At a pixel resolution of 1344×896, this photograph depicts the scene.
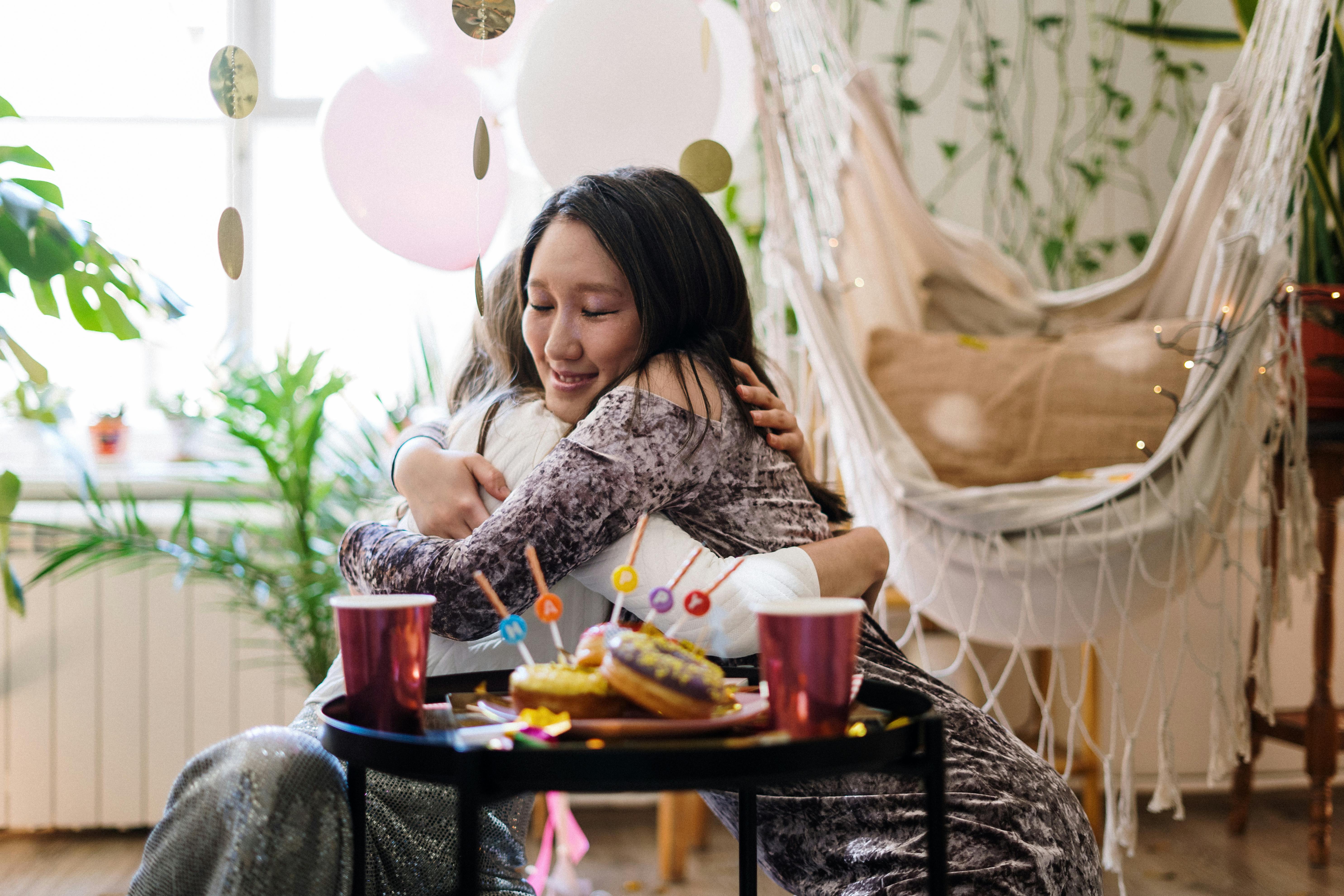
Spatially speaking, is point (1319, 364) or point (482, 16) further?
point (1319, 364)

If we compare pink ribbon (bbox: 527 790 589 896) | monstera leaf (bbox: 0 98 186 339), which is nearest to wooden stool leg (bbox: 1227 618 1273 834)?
pink ribbon (bbox: 527 790 589 896)

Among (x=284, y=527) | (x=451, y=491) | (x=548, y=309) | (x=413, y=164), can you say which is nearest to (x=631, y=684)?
(x=451, y=491)

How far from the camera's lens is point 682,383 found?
89 centimetres

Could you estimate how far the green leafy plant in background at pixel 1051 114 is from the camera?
2.52m

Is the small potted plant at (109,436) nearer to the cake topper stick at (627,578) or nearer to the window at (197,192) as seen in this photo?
the window at (197,192)

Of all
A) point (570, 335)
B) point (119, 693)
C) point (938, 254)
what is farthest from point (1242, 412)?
point (119, 693)

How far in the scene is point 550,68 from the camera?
1.29 meters

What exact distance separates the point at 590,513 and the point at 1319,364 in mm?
1569

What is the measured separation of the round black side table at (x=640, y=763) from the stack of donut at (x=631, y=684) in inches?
0.9

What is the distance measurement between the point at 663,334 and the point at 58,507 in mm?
1625

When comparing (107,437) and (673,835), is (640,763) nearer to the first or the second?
(673,835)

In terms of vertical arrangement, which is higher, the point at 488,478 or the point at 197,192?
the point at 197,192

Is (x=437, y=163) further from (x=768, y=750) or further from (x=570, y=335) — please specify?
(x=768, y=750)

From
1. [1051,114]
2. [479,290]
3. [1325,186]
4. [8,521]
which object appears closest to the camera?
[479,290]
